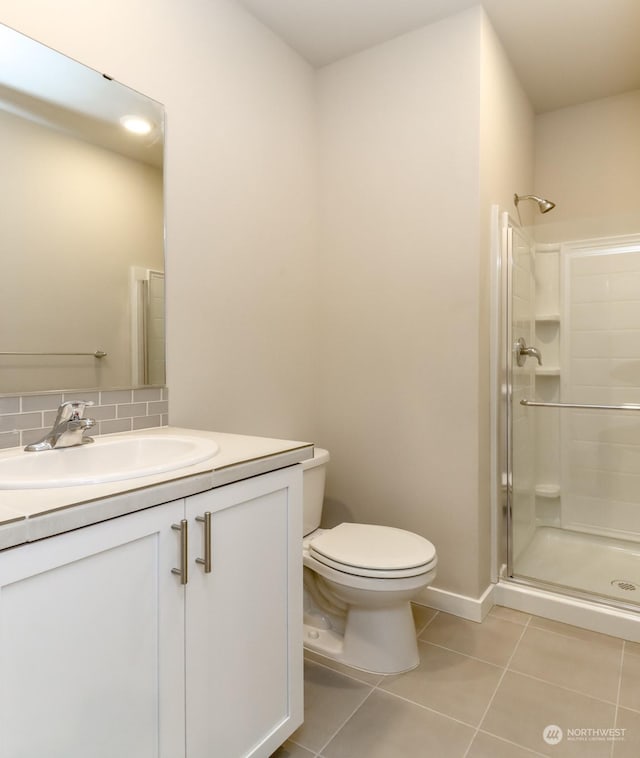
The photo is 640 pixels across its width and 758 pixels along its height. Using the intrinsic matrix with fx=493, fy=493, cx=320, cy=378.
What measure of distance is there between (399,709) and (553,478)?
148 centimetres

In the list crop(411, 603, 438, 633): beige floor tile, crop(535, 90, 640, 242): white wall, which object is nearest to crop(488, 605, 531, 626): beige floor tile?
crop(411, 603, 438, 633): beige floor tile

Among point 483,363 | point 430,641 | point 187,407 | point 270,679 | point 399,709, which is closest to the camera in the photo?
point 270,679

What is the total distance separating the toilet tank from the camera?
1994 mm

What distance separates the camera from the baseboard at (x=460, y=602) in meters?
2.09

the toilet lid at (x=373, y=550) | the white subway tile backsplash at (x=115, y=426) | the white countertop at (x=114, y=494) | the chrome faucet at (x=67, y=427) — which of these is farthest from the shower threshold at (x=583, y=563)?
the chrome faucet at (x=67, y=427)

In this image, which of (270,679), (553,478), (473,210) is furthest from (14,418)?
(553,478)

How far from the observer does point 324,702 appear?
1.59m

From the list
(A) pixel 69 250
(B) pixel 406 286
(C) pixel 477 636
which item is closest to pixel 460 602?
(C) pixel 477 636

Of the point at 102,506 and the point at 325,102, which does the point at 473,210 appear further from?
the point at 102,506

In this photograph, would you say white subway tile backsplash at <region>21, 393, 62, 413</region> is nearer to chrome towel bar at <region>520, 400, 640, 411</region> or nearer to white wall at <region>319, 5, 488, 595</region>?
white wall at <region>319, 5, 488, 595</region>

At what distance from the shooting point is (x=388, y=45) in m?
2.25

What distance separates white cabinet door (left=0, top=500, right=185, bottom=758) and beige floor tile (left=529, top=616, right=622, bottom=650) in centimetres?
162

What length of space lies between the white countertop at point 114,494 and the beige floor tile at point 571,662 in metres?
1.27

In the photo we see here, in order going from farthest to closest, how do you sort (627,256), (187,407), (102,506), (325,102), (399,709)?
(325,102) < (627,256) < (187,407) < (399,709) < (102,506)
